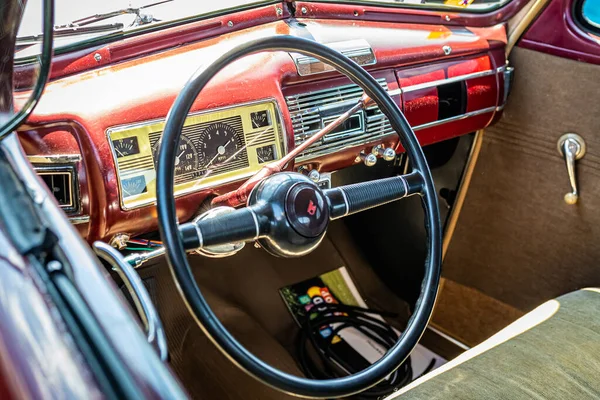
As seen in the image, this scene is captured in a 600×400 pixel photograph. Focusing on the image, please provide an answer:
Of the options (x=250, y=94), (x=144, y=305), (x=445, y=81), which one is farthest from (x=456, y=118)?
(x=144, y=305)

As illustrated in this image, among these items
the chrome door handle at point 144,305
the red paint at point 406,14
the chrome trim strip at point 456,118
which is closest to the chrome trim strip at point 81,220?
the chrome door handle at point 144,305

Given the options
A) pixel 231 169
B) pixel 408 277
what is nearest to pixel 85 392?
pixel 231 169

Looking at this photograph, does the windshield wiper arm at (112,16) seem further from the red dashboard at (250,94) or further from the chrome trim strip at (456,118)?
the chrome trim strip at (456,118)

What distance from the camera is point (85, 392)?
55 cm

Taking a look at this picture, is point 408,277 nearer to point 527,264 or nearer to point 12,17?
point 527,264

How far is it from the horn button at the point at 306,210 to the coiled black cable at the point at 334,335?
111cm

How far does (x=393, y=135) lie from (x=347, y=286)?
80cm

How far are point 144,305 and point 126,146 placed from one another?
0.49 m

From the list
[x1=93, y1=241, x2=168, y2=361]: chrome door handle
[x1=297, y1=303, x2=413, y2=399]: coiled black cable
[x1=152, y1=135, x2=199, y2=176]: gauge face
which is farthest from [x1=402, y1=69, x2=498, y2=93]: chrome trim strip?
[x1=93, y1=241, x2=168, y2=361]: chrome door handle

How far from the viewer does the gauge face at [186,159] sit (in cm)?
127

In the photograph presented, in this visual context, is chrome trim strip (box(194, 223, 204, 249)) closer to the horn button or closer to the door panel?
the horn button

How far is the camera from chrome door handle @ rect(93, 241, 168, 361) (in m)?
0.75

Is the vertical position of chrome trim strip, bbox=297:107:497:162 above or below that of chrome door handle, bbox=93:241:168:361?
below

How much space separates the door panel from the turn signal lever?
103 centimetres
